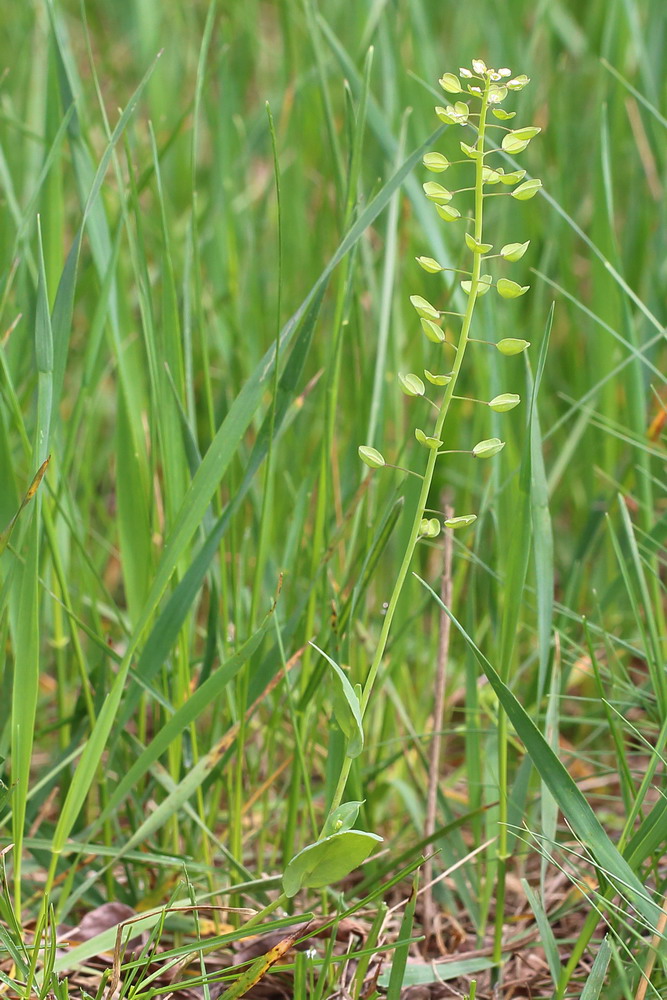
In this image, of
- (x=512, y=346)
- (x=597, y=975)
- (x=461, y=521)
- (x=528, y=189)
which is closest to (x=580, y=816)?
(x=597, y=975)

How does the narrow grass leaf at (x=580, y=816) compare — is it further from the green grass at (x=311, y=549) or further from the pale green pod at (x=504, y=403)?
the pale green pod at (x=504, y=403)

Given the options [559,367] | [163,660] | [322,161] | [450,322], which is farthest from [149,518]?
[322,161]

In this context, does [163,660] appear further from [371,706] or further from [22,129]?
[22,129]

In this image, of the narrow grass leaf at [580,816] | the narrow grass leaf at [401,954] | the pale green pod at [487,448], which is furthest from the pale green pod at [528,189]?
the narrow grass leaf at [401,954]

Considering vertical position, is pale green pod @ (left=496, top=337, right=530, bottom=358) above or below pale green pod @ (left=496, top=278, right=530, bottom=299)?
below

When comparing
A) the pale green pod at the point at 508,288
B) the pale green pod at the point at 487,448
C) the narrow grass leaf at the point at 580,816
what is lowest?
the narrow grass leaf at the point at 580,816

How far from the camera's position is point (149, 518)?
0.99 metres

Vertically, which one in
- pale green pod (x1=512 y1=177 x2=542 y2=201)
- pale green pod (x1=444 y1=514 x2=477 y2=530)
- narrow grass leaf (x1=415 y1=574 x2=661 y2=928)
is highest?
pale green pod (x1=512 y1=177 x2=542 y2=201)

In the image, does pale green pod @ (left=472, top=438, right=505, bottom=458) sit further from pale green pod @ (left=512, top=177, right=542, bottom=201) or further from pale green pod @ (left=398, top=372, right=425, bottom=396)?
pale green pod @ (left=512, top=177, right=542, bottom=201)

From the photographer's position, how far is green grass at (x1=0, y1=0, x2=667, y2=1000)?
2.74 feet

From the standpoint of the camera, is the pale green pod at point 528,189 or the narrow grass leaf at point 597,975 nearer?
the pale green pod at point 528,189

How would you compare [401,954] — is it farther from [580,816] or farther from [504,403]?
[504,403]

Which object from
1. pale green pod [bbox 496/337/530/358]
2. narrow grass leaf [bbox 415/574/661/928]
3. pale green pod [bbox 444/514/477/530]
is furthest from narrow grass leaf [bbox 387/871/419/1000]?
pale green pod [bbox 496/337/530/358]

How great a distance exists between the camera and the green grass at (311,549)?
0.84 metres
